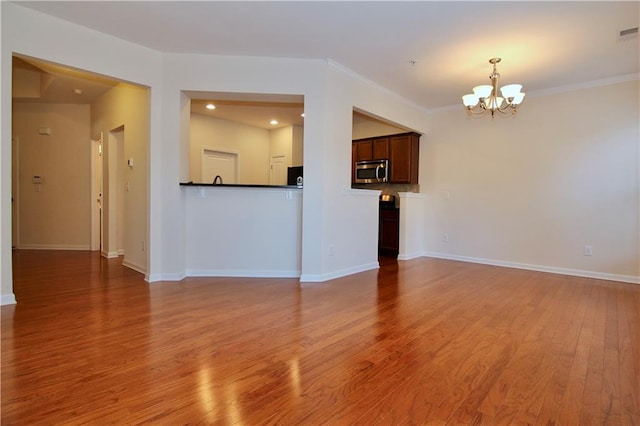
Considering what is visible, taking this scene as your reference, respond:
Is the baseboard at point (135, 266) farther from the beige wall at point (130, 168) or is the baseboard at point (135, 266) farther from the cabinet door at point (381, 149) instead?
the cabinet door at point (381, 149)

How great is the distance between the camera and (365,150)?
6.48 metres

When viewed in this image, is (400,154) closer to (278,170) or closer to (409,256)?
(409,256)

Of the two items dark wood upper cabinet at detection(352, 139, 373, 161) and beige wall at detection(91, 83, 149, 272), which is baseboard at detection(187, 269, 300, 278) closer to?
beige wall at detection(91, 83, 149, 272)

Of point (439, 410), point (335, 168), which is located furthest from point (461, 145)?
point (439, 410)

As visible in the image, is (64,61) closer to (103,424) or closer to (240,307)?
(240,307)

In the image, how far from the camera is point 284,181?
7.48 metres

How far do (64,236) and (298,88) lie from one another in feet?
17.2

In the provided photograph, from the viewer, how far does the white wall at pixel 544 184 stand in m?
4.20

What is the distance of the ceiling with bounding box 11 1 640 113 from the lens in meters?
2.78

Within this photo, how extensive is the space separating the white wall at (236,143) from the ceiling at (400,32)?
2955 millimetres

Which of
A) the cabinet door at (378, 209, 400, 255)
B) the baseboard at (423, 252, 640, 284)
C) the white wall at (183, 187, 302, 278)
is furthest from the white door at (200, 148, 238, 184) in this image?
the baseboard at (423, 252, 640, 284)

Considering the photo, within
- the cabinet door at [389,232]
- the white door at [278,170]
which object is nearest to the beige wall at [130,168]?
the white door at [278,170]

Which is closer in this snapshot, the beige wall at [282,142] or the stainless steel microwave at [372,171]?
the stainless steel microwave at [372,171]

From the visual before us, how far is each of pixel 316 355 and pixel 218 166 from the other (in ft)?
18.4
